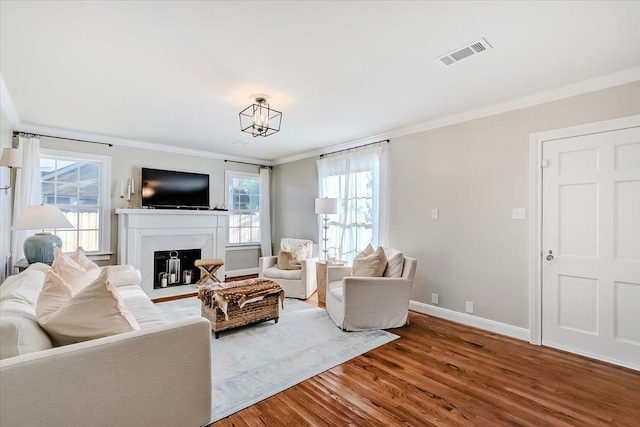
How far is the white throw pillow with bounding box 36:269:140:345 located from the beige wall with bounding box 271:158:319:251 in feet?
13.1

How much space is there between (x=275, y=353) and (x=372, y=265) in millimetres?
1408

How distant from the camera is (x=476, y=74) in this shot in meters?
2.59

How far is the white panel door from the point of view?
253 centimetres

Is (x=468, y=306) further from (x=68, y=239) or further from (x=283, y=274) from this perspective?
(x=68, y=239)

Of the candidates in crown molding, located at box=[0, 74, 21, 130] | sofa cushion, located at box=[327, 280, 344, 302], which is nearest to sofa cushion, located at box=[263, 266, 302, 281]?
sofa cushion, located at box=[327, 280, 344, 302]

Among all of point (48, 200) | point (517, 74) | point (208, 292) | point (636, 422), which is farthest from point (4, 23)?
point (636, 422)

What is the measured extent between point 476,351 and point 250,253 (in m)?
4.54

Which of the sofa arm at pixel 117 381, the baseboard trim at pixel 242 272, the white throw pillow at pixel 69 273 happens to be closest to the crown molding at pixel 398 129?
the white throw pillow at pixel 69 273

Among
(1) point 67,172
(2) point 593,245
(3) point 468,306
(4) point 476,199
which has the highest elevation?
(1) point 67,172

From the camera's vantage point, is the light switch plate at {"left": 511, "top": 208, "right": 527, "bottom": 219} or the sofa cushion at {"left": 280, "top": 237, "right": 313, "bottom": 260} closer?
the light switch plate at {"left": 511, "top": 208, "right": 527, "bottom": 219}

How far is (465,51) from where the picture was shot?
2225mm

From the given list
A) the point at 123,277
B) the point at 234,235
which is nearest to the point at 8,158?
the point at 123,277

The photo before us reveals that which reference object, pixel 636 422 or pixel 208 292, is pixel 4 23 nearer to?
pixel 208 292

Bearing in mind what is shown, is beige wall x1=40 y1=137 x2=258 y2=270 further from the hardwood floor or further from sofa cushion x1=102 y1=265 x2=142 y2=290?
the hardwood floor
